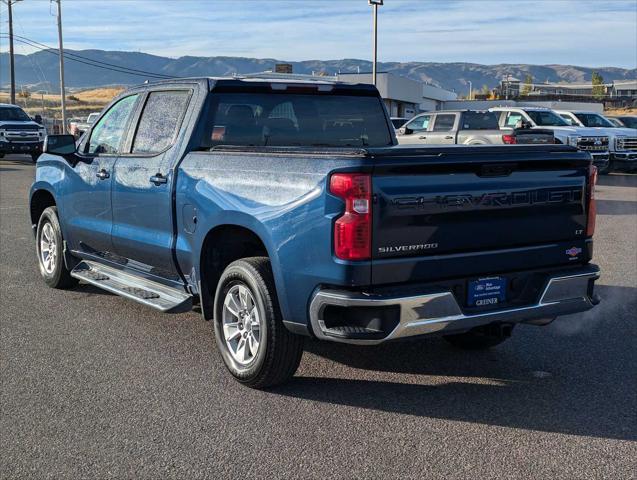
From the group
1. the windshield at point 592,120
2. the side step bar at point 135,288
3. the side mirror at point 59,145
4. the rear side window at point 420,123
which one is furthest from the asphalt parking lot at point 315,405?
the windshield at point 592,120

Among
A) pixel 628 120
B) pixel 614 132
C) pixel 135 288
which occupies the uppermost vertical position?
pixel 628 120

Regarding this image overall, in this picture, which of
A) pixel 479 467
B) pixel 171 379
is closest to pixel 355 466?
pixel 479 467

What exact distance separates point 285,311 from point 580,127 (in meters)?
19.9

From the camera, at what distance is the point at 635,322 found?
664 centimetres

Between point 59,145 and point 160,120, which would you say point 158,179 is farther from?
point 59,145

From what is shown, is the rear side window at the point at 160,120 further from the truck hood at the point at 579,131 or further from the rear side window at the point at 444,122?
the truck hood at the point at 579,131

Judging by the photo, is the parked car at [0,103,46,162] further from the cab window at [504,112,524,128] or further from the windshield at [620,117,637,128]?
the windshield at [620,117,637,128]

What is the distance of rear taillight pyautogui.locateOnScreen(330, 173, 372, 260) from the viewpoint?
4.20 metres

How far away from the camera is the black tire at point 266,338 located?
4758mm

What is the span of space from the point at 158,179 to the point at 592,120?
21.4 meters

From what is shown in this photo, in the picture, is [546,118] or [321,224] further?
[546,118]

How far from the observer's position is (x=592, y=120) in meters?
24.6

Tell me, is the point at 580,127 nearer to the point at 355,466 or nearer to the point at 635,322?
the point at 635,322

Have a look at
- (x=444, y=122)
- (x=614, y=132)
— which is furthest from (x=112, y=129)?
(x=614, y=132)
